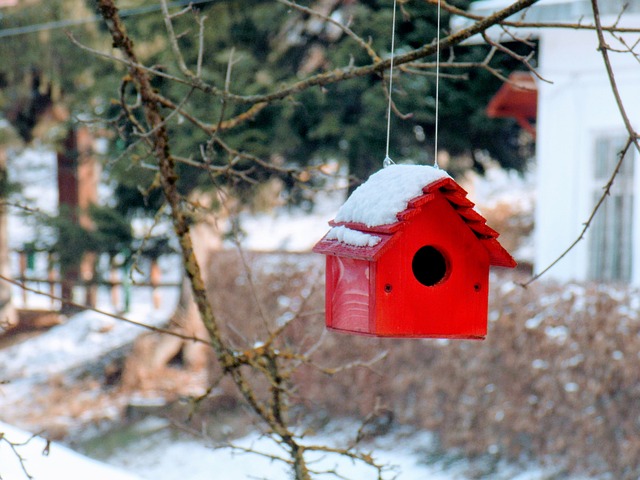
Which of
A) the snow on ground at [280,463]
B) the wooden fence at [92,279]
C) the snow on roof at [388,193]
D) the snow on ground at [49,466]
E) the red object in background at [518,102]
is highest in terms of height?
the red object in background at [518,102]

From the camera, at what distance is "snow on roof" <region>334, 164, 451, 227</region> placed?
2.37 m

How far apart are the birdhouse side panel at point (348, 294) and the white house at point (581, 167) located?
5401 millimetres

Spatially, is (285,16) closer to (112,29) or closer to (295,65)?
(295,65)

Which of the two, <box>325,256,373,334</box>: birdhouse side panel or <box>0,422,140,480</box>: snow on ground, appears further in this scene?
<box>0,422,140,480</box>: snow on ground

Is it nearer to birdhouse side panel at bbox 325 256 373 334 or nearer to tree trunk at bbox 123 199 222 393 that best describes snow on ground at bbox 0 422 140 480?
birdhouse side panel at bbox 325 256 373 334

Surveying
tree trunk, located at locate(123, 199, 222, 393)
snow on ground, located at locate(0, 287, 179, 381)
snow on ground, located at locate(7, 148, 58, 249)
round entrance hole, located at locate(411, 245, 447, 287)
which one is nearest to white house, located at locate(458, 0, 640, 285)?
tree trunk, located at locate(123, 199, 222, 393)

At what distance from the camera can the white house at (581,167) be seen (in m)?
7.76

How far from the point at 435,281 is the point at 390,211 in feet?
1.34

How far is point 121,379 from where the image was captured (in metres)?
11.7

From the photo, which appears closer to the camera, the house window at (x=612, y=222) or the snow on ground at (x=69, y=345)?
the house window at (x=612, y=222)

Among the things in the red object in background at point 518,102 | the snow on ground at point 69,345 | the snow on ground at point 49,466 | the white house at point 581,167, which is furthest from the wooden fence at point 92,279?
the snow on ground at point 49,466

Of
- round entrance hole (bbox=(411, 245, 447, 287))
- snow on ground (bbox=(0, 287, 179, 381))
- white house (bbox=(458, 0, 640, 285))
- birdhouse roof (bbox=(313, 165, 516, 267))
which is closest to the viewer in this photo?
birdhouse roof (bbox=(313, 165, 516, 267))

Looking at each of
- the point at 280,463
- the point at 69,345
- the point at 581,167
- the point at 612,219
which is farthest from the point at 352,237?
the point at 69,345

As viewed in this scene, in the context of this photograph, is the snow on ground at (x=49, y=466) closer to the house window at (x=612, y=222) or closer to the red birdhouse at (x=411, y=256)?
the red birdhouse at (x=411, y=256)
